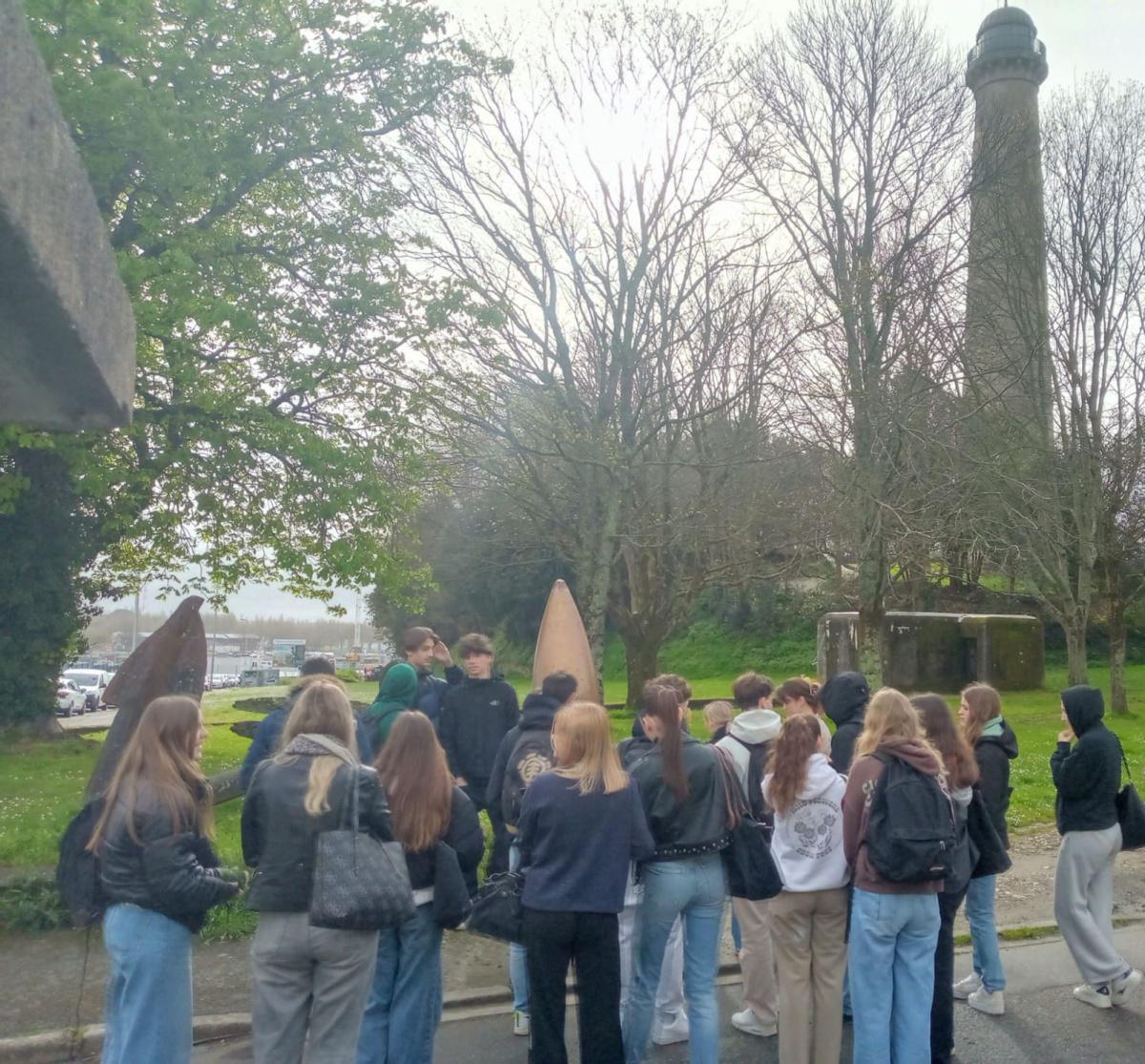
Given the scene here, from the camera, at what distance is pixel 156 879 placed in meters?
4.17

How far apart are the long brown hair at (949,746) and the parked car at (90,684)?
43.3 m

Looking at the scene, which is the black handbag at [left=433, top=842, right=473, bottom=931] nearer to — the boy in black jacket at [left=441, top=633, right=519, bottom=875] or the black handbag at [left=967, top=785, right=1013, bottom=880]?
the boy in black jacket at [left=441, top=633, right=519, bottom=875]

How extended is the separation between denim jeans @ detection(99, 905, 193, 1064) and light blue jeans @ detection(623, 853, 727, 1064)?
2084mm

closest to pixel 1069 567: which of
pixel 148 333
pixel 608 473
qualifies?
pixel 608 473

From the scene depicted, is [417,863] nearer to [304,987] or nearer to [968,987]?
[304,987]

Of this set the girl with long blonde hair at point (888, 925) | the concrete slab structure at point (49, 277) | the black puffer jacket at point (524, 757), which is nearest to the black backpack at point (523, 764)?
the black puffer jacket at point (524, 757)

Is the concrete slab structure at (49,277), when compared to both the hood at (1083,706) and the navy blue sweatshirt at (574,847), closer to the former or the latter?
the navy blue sweatshirt at (574,847)

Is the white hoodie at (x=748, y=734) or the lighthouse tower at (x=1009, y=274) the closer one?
the white hoodie at (x=748, y=734)

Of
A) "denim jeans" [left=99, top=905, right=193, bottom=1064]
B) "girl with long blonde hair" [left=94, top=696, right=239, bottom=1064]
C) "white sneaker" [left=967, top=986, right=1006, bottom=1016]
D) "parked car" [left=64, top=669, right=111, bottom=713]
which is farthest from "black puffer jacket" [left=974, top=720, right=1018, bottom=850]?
"parked car" [left=64, top=669, right=111, bottom=713]

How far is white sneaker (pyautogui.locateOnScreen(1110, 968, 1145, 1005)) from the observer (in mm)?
6551

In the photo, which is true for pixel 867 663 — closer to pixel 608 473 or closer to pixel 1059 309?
pixel 608 473

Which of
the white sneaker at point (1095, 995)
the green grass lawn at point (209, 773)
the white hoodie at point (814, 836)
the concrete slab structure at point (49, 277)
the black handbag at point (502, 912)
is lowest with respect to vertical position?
the white sneaker at point (1095, 995)

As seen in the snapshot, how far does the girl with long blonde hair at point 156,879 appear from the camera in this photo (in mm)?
4219

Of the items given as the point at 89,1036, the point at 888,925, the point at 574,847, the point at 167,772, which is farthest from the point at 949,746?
the point at 89,1036
